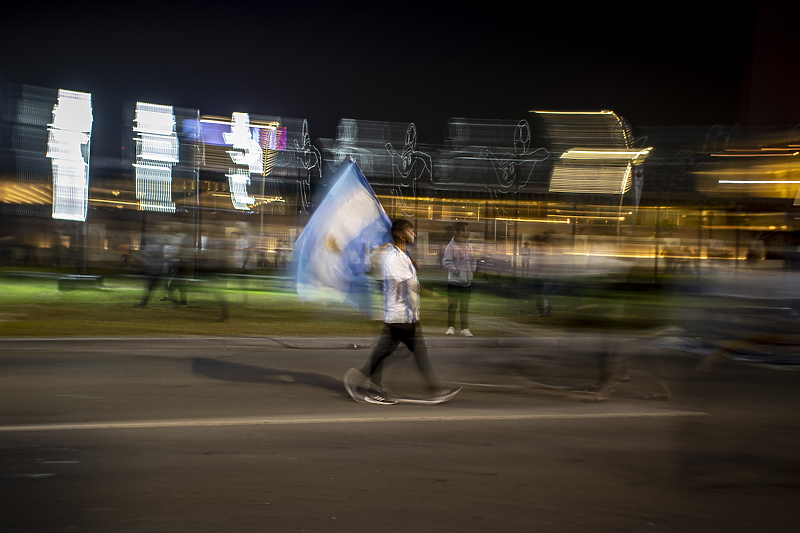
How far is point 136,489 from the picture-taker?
4117mm

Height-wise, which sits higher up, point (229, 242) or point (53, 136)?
point (53, 136)

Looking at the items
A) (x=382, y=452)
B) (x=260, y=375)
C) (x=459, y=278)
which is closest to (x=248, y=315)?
(x=459, y=278)

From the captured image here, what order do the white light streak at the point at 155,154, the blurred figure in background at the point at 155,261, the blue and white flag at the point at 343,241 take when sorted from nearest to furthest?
the blue and white flag at the point at 343,241
the blurred figure in background at the point at 155,261
the white light streak at the point at 155,154

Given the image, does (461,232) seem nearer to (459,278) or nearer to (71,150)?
(459,278)

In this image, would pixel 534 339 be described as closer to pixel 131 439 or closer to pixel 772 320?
pixel 772 320

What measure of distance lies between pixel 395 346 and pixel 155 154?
20.7 meters

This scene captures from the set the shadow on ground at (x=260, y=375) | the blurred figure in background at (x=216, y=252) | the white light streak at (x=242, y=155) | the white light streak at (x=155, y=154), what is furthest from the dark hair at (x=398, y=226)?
the blurred figure in background at (x=216, y=252)

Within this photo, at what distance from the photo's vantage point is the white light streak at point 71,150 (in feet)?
72.1

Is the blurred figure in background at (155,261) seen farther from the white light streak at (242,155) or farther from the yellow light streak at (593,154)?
the yellow light streak at (593,154)

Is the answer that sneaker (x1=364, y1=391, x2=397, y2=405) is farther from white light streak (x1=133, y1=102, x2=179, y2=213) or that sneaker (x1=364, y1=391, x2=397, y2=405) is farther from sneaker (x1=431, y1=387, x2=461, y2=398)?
white light streak (x1=133, y1=102, x2=179, y2=213)

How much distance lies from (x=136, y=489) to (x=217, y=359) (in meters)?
5.22

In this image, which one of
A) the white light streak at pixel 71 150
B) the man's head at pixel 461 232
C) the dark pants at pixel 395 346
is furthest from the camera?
the white light streak at pixel 71 150

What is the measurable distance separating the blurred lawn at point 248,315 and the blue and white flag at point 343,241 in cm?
291

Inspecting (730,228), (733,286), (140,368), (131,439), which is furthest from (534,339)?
(730,228)
